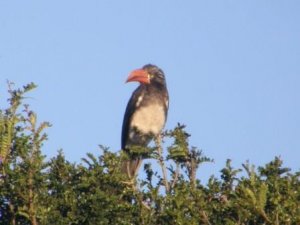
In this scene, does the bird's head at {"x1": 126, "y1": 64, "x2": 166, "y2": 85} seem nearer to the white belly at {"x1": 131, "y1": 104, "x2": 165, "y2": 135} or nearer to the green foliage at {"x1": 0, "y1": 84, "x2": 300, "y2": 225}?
the white belly at {"x1": 131, "y1": 104, "x2": 165, "y2": 135}

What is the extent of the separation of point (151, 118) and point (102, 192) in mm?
6445

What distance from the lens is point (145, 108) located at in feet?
49.8

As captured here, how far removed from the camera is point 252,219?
27.1 ft

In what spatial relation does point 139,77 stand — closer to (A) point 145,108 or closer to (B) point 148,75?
(B) point 148,75

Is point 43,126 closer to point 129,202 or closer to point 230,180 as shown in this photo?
point 129,202

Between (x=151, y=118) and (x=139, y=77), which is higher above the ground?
(x=139, y=77)

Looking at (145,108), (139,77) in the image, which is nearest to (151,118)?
(145,108)

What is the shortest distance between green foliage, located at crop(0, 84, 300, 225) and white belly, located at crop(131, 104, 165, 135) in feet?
17.9

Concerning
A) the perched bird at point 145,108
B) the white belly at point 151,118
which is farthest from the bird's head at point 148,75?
the white belly at point 151,118

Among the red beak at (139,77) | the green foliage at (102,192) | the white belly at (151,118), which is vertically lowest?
the green foliage at (102,192)

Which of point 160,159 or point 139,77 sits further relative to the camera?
point 139,77

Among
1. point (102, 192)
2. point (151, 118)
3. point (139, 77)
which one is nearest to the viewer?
point (102, 192)

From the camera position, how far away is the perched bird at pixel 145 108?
15.2 m

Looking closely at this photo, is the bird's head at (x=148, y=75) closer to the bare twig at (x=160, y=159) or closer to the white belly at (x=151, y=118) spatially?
the white belly at (x=151, y=118)
